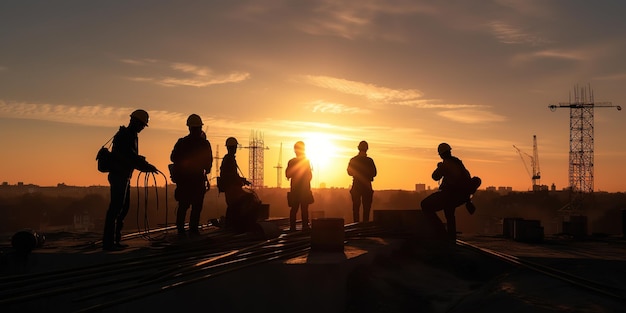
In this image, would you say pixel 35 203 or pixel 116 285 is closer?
pixel 116 285

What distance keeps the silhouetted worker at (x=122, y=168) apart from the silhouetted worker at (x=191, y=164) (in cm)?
126

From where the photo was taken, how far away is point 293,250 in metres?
9.56

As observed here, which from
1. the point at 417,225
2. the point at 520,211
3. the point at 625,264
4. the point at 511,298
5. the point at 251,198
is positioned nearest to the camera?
the point at 511,298

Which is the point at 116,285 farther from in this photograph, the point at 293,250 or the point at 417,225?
the point at 417,225

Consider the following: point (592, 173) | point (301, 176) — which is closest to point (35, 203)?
point (592, 173)

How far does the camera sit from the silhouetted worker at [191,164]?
11.3m

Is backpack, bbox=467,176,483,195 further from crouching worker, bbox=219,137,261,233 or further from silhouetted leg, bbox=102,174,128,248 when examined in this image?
silhouetted leg, bbox=102,174,128,248

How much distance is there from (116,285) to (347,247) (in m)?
4.39

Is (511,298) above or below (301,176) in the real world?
below

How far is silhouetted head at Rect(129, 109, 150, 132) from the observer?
9883 mm

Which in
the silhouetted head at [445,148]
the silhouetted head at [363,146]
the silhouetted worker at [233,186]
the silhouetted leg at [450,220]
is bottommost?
the silhouetted leg at [450,220]

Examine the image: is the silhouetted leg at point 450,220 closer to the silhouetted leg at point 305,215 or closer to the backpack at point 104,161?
the silhouetted leg at point 305,215

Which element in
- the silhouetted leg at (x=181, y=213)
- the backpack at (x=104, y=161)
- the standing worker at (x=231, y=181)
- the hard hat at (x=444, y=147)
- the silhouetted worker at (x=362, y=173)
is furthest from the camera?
the silhouetted worker at (x=362, y=173)

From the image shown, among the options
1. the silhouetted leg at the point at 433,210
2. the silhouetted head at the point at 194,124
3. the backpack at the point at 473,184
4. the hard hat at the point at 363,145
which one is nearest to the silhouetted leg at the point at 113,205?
the silhouetted head at the point at 194,124
